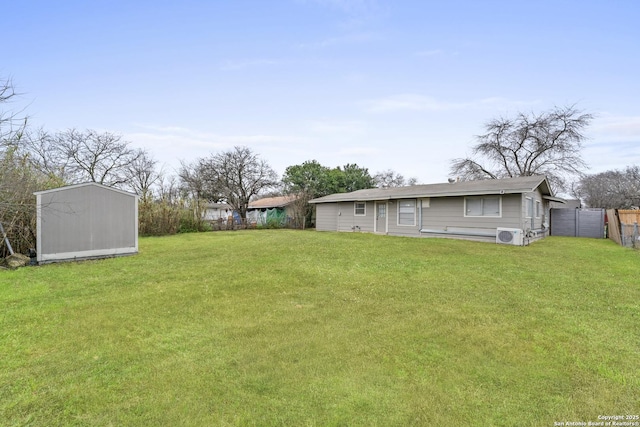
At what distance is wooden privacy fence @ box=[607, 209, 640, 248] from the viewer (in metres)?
10.2

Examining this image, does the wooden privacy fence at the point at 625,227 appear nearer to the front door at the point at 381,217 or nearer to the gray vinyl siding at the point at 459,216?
the gray vinyl siding at the point at 459,216

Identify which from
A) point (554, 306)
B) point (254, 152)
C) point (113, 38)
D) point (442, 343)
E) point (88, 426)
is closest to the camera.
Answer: point (88, 426)

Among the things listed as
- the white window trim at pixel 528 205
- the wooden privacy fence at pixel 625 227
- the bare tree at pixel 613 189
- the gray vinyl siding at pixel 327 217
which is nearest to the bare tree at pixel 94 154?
the gray vinyl siding at pixel 327 217

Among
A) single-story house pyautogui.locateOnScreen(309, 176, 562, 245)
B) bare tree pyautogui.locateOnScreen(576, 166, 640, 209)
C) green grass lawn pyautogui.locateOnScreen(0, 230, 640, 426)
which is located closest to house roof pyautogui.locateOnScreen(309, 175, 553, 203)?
single-story house pyautogui.locateOnScreen(309, 176, 562, 245)

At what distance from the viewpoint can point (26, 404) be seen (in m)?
2.11

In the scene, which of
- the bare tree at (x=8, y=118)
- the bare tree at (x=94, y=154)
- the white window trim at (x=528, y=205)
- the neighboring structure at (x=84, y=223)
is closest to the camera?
the bare tree at (x=8, y=118)

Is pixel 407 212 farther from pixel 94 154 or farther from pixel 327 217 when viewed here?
pixel 94 154

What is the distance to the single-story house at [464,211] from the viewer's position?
11266 millimetres

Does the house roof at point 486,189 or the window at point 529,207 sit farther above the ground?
the house roof at point 486,189

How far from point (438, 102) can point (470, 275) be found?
10.5 m

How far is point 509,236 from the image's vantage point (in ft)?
36.1

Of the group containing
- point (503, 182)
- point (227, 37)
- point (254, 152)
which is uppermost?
point (227, 37)

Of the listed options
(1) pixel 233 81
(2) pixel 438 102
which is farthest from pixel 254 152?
(2) pixel 438 102

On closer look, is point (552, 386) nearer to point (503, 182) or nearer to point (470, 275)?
point (470, 275)
